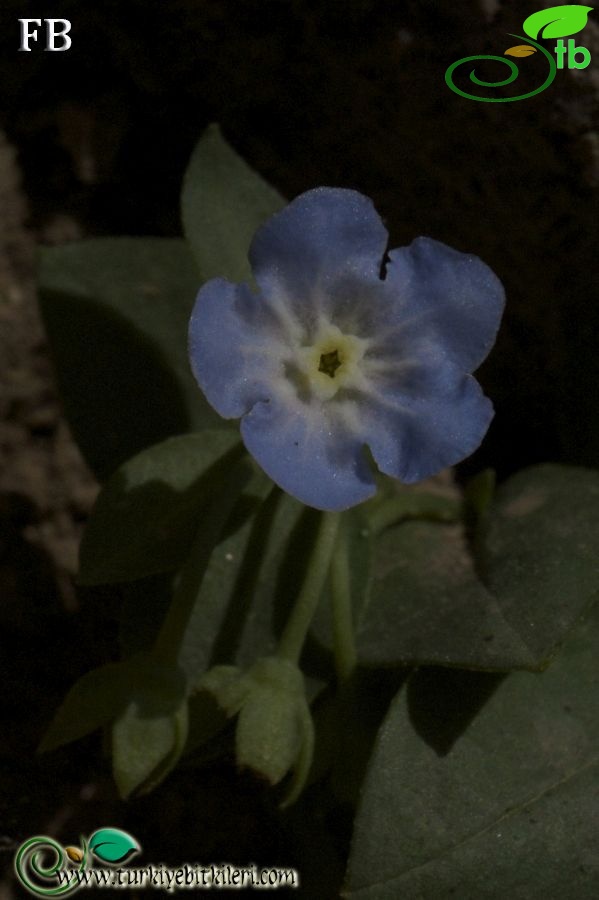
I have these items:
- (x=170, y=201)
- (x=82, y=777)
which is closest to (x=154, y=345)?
(x=170, y=201)

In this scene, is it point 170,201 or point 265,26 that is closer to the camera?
point 265,26

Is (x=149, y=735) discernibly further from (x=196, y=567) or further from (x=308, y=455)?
(x=308, y=455)

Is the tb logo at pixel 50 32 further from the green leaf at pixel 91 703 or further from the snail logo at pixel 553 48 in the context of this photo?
the green leaf at pixel 91 703

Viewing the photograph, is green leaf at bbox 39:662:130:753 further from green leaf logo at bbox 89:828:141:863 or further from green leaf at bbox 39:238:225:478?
green leaf at bbox 39:238:225:478

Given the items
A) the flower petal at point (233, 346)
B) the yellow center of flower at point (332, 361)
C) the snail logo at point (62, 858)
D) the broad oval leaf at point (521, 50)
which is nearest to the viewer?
the flower petal at point (233, 346)

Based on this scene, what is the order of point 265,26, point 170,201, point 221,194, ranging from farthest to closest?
point 170,201 < point 265,26 < point 221,194

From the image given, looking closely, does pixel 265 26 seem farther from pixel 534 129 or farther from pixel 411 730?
pixel 411 730

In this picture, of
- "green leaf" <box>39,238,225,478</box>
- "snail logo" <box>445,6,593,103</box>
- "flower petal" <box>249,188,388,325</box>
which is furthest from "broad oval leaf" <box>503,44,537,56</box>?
"green leaf" <box>39,238,225,478</box>

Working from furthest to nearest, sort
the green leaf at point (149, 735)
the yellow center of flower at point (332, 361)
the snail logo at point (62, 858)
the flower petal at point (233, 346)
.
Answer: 1. the snail logo at point (62, 858)
2. the yellow center of flower at point (332, 361)
3. the green leaf at point (149, 735)
4. the flower petal at point (233, 346)

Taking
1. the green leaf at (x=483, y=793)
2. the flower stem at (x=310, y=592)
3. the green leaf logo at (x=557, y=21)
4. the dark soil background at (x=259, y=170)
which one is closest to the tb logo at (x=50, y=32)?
the dark soil background at (x=259, y=170)
